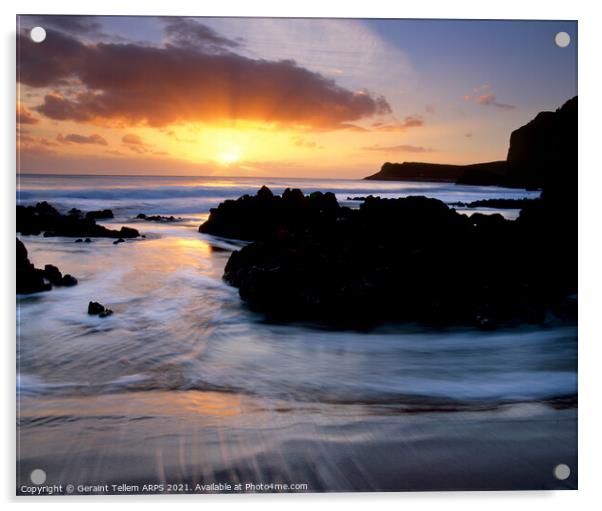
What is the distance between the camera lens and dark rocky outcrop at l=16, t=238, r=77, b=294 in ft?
8.99

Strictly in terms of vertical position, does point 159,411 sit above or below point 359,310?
below

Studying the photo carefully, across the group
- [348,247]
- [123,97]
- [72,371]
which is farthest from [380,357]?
[123,97]

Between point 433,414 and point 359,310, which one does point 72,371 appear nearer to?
point 359,310

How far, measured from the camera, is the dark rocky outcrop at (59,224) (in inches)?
108

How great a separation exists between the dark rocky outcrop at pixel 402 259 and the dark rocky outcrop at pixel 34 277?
3.38 ft

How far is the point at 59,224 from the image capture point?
306 centimetres

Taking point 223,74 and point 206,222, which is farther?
point 206,222

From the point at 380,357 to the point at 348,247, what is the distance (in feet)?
2.53

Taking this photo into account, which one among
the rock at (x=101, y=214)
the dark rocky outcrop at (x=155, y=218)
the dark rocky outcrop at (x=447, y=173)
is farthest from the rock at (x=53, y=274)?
the dark rocky outcrop at (x=447, y=173)

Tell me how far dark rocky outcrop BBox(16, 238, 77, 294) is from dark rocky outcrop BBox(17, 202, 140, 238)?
0.45 ft

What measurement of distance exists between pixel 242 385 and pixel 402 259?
4.35 ft

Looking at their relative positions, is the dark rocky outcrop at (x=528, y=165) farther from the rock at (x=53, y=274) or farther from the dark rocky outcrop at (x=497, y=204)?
the rock at (x=53, y=274)

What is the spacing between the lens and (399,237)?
3189 millimetres
